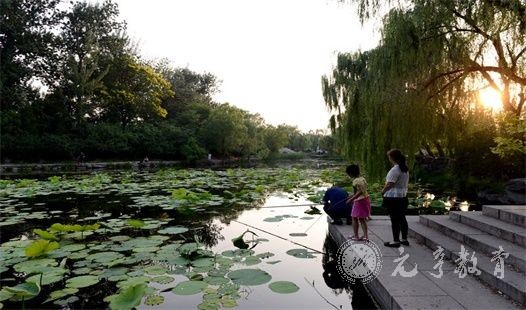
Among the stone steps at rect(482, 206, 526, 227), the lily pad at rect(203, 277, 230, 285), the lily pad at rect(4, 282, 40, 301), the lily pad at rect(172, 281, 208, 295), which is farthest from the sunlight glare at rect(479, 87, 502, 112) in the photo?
the lily pad at rect(4, 282, 40, 301)

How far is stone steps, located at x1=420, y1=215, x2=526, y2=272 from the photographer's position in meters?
3.25

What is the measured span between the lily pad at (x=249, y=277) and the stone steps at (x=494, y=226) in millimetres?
2542

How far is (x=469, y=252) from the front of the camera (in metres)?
3.80

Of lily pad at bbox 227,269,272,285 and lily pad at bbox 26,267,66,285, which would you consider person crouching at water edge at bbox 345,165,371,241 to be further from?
lily pad at bbox 26,267,66,285

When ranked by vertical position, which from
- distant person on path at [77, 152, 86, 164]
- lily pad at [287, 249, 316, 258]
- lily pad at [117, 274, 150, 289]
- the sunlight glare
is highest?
the sunlight glare

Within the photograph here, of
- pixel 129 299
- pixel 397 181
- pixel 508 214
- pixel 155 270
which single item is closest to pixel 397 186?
pixel 397 181

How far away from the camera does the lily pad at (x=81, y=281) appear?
11.2 ft

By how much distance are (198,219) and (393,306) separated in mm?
4778

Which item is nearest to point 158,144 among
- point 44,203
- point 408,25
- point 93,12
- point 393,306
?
point 93,12

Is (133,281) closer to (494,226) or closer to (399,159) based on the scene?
(399,159)

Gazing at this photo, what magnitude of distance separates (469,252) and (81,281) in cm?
398

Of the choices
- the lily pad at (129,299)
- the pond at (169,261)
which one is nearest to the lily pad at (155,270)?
the pond at (169,261)

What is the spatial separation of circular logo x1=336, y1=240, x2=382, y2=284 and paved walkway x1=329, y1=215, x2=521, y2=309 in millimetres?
77

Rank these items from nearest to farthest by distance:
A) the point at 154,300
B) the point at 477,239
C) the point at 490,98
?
the point at 154,300 → the point at 477,239 → the point at 490,98
